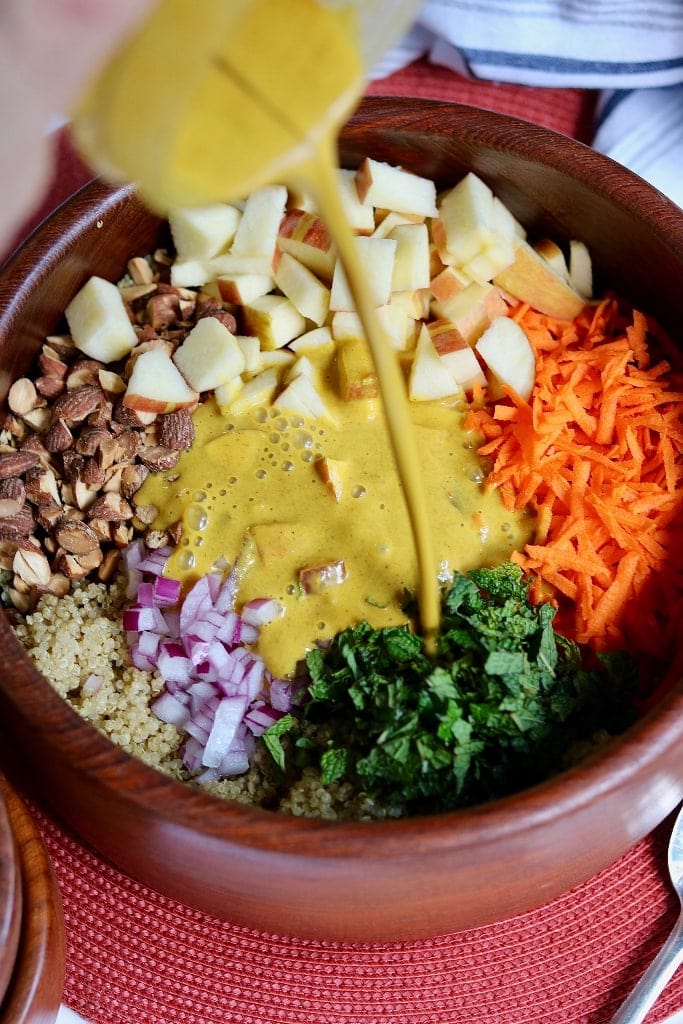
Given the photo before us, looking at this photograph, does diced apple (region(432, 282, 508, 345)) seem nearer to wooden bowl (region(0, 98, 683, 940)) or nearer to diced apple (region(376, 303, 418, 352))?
diced apple (region(376, 303, 418, 352))

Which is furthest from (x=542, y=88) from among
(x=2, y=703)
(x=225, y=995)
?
(x=225, y=995)

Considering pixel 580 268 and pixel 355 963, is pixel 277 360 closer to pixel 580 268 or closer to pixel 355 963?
pixel 580 268

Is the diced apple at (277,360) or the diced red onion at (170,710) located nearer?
the diced red onion at (170,710)

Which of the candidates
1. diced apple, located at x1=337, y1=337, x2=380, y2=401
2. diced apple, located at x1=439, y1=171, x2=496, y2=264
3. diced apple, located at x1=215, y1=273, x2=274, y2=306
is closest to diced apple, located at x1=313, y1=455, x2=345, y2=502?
diced apple, located at x1=337, y1=337, x2=380, y2=401

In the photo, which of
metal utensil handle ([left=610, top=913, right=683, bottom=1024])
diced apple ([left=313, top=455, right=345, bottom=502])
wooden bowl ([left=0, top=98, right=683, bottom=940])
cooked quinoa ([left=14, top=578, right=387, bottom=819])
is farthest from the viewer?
diced apple ([left=313, top=455, right=345, bottom=502])

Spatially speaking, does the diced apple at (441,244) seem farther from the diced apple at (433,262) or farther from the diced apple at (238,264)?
the diced apple at (238,264)

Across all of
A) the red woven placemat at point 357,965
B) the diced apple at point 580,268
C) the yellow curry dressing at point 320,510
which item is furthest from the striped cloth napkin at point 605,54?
the red woven placemat at point 357,965
